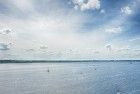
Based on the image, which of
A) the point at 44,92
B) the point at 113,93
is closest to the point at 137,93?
the point at 113,93

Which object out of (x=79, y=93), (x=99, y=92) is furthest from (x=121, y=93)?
(x=79, y=93)

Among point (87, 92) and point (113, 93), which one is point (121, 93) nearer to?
point (113, 93)

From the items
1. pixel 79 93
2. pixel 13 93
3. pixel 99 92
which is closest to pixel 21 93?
pixel 13 93

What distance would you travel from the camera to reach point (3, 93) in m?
93.7

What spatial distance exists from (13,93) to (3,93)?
4.68 metres

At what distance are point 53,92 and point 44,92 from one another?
171 inches

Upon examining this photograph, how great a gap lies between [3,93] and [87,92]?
3805 cm

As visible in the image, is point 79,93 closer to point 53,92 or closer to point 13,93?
point 53,92

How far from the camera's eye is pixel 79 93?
93.6m

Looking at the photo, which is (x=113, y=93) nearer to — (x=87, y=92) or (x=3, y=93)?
(x=87, y=92)

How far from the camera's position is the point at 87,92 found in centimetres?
9519

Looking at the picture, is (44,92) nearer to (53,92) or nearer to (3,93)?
(53,92)

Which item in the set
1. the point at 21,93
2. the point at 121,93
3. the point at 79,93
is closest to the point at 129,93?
the point at 121,93

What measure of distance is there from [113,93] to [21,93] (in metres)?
41.9
